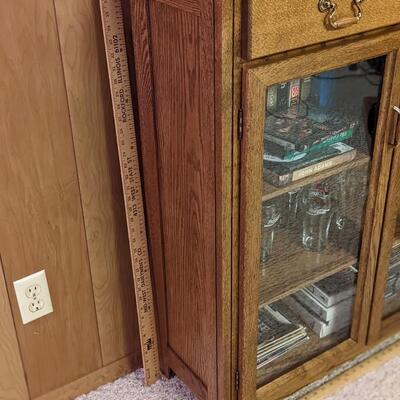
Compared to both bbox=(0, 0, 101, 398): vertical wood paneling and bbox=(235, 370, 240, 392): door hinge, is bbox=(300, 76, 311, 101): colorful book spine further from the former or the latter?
bbox=(235, 370, 240, 392): door hinge

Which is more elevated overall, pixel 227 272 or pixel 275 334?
pixel 227 272

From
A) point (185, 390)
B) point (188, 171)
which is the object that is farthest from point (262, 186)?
point (185, 390)

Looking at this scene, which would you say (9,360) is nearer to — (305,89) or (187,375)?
(187,375)

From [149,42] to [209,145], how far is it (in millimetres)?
246

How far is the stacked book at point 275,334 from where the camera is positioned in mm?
1394

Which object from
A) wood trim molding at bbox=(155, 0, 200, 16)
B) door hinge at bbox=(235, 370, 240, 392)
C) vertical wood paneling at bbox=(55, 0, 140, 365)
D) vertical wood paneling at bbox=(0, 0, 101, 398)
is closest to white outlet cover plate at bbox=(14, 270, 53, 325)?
vertical wood paneling at bbox=(0, 0, 101, 398)

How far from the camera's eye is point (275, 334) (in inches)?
57.1

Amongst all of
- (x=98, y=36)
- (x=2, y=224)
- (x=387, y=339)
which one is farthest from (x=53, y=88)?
(x=387, y=339)

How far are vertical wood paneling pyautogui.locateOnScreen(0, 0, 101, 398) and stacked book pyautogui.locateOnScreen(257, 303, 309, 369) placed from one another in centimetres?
41

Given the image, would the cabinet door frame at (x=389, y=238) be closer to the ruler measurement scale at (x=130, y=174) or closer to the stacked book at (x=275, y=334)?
the stacked book at (x=275, y=334)

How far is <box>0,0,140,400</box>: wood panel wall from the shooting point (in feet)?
3.85

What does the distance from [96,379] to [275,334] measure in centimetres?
48

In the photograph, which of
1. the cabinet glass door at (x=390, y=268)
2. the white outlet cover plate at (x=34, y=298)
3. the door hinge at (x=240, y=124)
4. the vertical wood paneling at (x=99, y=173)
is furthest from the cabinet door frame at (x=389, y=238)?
the white outlet cover plate at (x=34, y=298)

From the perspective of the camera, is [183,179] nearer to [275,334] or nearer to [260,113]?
[260,113]
